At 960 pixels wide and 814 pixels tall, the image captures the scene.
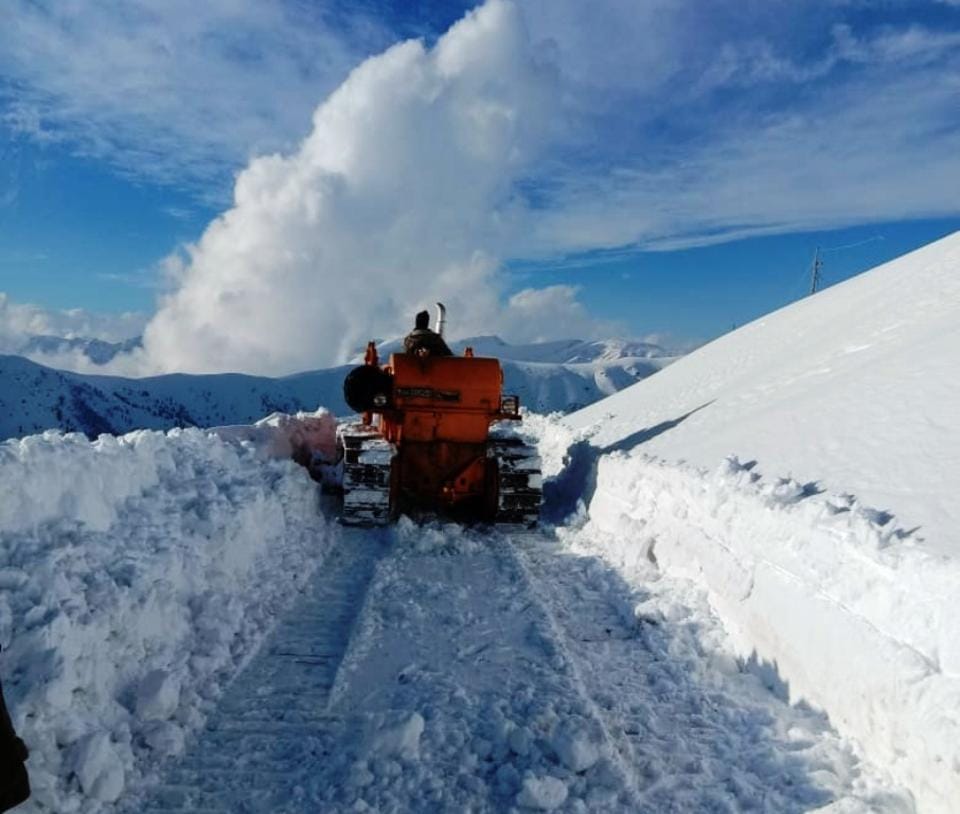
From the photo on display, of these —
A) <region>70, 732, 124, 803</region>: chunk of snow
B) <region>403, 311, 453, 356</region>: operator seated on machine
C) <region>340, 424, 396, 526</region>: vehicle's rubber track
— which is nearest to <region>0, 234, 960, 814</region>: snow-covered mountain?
<region>70, 732, 124, 803</region>: chunk of snow

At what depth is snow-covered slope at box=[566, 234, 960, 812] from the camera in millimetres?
3826

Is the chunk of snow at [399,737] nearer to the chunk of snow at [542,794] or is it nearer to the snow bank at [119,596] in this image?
the chunk of snow at [542,794]

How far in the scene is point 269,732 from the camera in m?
4.32

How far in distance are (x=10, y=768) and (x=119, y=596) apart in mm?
1784

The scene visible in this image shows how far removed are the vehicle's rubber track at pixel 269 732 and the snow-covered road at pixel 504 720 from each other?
0.01 meters

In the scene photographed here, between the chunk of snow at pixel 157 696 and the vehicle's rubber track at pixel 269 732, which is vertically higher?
the chunk of snow at pixel 157 696

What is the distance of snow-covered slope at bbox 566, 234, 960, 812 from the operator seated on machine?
3.04 metres

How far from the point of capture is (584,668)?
5.34 m

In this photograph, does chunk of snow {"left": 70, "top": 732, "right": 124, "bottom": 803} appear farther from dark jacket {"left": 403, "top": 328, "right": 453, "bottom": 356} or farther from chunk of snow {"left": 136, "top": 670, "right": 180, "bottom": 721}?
dark jacket {"left": 403, "top": 328, "right": 453, "bottom": 356}

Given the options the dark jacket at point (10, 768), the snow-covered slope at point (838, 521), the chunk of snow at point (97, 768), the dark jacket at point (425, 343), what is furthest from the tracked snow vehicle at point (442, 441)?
the dark jacket at point (10, 768)

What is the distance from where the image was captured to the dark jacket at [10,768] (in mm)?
2744

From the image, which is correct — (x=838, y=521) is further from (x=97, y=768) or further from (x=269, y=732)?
(x=97, y=768)

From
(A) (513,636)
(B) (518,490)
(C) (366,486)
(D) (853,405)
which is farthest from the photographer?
(B) (518,490)

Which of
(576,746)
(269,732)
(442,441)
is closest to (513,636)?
(576,746)
